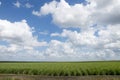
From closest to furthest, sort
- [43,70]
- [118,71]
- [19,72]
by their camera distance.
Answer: [118,71]
[43,70]
[19,72]

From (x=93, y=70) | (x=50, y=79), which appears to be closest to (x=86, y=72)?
(x=93, y=70)

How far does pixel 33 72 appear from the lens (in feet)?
123

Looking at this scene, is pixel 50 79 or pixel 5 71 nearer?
A: pixel 50 79

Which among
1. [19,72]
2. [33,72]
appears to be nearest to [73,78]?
[33,72]

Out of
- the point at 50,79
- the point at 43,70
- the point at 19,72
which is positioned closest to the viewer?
the point at 50,79

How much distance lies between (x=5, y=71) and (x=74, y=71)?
45.0 ft

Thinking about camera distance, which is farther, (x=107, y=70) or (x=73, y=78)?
(x=107, y=70)

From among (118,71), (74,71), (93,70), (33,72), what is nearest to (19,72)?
(33,72)

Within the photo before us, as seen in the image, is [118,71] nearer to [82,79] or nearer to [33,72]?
[82,79]

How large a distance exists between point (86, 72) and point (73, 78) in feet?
17.2

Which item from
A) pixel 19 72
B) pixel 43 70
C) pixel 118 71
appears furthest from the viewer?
pixel 19 72

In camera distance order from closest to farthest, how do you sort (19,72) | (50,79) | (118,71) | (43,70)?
(50,79), (118,71), (43,70), (19,72)

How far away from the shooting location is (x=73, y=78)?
28.8 m

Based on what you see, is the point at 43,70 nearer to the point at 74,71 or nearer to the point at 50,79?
the point at 74,71
